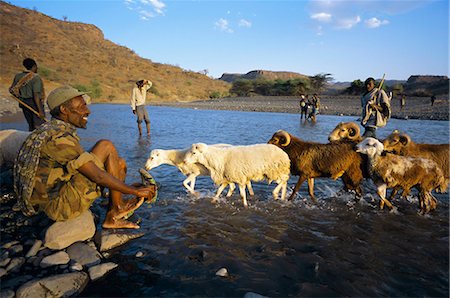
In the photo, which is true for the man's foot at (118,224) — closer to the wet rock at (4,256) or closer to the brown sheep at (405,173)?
the wet rock at (4,256)

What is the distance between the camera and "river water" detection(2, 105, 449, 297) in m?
3.62

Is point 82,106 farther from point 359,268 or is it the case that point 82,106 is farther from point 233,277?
point 359,268

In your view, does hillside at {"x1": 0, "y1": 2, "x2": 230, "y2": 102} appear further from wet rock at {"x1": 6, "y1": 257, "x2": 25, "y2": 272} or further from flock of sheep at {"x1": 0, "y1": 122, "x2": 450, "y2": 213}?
wet rock at {"x1": 6, "y1": 257, "x2": 25, "y2": 272}

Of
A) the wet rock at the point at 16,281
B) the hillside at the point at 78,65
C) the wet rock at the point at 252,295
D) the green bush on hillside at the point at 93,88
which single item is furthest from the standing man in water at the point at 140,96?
the green bush on hillside at the point at 93,88

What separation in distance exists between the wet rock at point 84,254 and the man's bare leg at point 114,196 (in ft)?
2.11

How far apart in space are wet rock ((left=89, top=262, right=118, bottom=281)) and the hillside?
1805 inches

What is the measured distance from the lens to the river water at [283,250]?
362 centimetres

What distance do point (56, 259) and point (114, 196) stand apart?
119 centimetres

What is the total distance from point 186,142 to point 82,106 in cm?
995

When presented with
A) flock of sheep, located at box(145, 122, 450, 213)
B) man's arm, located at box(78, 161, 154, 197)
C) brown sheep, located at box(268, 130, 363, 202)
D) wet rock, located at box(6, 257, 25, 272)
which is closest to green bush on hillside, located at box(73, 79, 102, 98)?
flock of sheep, located at box(145, 122, 450, 213)

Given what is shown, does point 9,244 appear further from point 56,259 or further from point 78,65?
point 78,65

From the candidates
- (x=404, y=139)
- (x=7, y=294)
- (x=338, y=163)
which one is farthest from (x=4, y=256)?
(x=404, y=139)

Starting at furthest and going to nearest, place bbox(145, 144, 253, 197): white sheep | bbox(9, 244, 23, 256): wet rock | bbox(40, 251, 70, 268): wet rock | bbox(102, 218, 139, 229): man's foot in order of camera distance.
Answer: bbox(145, 144, 253, 197): white sheep → bbox(102, 218, 139, 229): man's foot → bbox(9, 244, 23, 256): wet rock → bbox(40, 251, 70, 268): wet rock

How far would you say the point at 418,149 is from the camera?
6.78 metres
